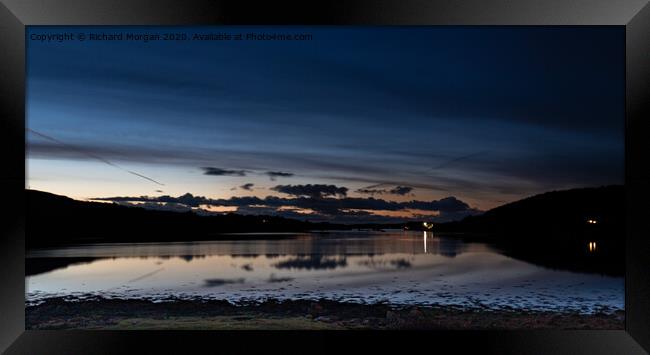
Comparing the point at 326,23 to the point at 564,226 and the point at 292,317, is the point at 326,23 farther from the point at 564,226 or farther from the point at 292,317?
the point at 564,226

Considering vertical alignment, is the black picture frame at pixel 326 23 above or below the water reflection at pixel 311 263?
above

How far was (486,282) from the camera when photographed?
1316 centimetres

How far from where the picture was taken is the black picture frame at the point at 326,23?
15.3ft

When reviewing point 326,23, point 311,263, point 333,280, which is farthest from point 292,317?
point 311,263

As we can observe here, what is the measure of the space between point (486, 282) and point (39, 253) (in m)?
18.7

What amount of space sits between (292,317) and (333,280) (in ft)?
15.0

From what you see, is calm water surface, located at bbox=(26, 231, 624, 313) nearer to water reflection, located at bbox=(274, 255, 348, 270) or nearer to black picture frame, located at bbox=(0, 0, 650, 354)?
water reflection, located at bbox=(274, 255, 348, 270)

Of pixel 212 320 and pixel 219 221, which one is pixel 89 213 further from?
pixel 212 320

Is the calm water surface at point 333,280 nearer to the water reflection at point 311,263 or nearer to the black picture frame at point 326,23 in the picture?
the water reflection at point 311,263

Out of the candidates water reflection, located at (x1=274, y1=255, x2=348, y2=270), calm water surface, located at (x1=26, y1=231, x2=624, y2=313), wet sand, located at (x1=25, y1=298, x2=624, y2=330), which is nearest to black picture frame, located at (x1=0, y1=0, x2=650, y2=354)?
wet sand, located at (x1=25, y1=298, x2=624, y2=330)

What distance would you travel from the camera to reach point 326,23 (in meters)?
4.68

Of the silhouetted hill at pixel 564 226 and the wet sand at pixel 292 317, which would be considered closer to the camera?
the wet sand at pixel 292 317

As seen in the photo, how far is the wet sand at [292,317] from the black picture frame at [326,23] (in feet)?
10.6

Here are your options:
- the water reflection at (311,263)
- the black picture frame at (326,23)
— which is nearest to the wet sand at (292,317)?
the black picture frame at (326,23)
